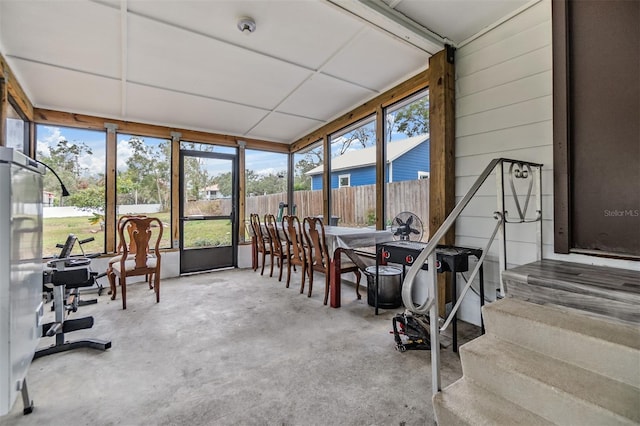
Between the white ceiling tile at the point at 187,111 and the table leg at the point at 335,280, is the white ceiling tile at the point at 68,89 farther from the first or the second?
the table leg at the point at 335,280

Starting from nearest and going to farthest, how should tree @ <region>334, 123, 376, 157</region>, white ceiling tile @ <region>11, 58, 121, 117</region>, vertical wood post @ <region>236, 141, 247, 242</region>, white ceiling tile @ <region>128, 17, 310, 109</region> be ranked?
white ceiling tile @ <region>128, 17, 310, 109</region>
white ceiling tile @ <region>11, 58, 121, 117</region>
tree @ <region>334, 123, 376, 157</region>
vertical wood post @ <region>236, 141, 247, 242</region>

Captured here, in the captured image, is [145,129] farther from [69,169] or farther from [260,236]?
[260,236]

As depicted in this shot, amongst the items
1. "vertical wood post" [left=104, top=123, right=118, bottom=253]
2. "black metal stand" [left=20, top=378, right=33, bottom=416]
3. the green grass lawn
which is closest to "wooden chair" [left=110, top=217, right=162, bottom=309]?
the green grass lawn

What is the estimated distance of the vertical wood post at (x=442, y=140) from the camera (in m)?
2.77

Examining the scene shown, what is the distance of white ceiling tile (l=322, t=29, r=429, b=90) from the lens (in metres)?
2.68

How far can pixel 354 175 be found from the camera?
4.84 m

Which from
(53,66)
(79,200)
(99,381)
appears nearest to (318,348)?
(99,381)

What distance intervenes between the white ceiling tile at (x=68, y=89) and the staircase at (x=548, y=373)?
438 centimetres

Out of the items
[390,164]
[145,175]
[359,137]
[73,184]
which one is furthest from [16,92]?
[390,164]

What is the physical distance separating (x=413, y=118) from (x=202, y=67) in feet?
8.26

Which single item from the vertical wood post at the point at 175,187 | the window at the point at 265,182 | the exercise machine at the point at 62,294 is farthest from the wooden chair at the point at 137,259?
the window at the point at 265,182

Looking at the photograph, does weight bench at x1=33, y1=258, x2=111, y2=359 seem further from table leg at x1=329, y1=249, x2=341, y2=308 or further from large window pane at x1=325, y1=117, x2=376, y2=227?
large window pane at x1=325, y1=117, x2=376, y2=227

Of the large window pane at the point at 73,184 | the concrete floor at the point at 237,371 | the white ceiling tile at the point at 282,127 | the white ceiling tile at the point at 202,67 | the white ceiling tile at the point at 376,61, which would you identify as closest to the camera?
the concrete floor at the point at 237,371

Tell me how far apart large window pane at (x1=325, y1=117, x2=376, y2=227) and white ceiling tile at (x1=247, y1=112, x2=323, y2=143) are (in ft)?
1.87
